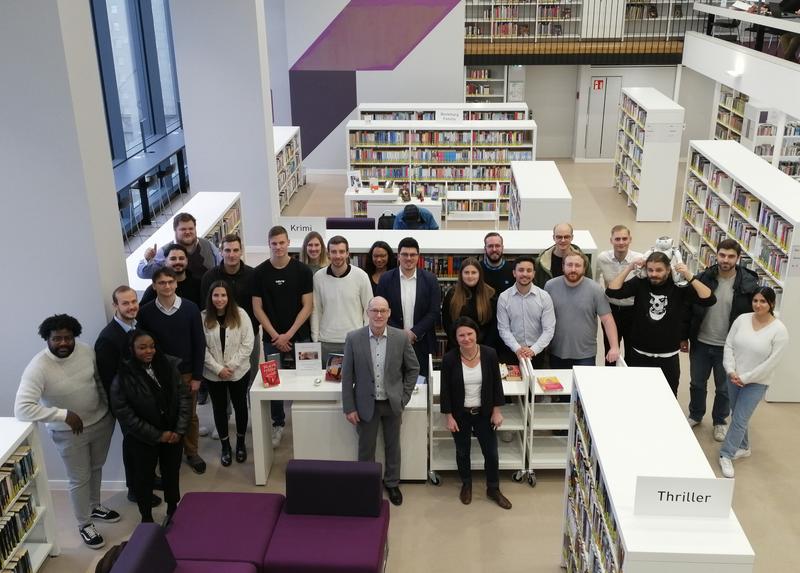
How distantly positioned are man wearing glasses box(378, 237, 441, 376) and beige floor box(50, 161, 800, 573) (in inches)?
48.1

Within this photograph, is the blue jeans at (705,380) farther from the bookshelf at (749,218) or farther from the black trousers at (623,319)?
the bookshelf at (749,218)

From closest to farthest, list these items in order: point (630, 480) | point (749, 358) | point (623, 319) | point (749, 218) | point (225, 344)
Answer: point (630, 480), point (749, 358), point (225, 344), point (623, 319), point (749, 218)

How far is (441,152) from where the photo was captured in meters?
13.7

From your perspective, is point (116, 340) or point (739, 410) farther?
point (739, 410)

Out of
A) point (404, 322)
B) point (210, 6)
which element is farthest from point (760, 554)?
point (210, 6)

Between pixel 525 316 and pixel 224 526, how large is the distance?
2704 mm

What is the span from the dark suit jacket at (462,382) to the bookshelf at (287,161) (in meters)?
8.32

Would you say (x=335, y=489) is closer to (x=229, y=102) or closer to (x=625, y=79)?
(x=229, y=102)

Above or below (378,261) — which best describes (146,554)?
below

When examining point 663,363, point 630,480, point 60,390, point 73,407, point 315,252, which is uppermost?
point 315,252

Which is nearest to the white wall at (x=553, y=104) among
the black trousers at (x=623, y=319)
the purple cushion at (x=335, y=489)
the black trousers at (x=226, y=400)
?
the black trousers at (x=623, y=319)

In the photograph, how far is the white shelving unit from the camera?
3.35 meters

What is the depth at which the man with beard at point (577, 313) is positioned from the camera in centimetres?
610

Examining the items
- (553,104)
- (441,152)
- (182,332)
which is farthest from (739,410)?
(553,104)
